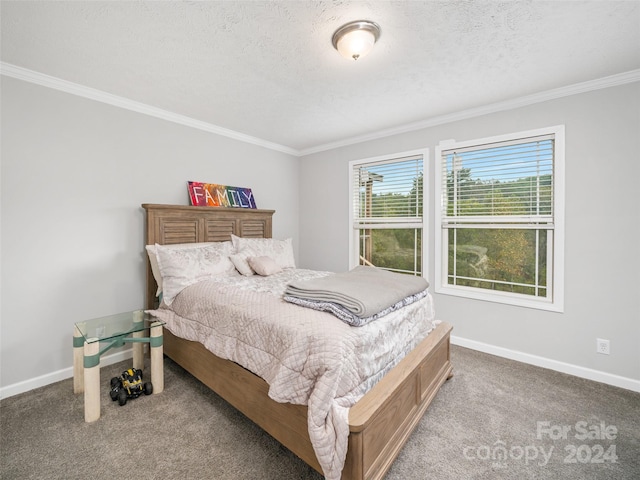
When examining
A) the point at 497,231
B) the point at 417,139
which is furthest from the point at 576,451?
the point at 417,139

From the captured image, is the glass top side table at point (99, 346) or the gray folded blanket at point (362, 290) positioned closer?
the gray folded blanket at point (362, 290)

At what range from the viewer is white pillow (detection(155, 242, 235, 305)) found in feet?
8.08

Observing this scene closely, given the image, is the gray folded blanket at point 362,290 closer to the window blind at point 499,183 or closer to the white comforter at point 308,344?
the white comforter at point 308,344

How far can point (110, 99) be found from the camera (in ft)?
8.72

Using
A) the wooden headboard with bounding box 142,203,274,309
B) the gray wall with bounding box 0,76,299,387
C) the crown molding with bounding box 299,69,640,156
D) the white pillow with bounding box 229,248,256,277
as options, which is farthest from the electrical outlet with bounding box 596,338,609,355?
the gray wall with bounding box 0,76,299,387

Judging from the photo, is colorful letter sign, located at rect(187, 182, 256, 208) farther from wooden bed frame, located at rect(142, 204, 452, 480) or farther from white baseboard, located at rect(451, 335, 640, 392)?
white baseboard, located at rect(451, 335, 640, 392)

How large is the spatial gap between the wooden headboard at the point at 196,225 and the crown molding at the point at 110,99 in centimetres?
95

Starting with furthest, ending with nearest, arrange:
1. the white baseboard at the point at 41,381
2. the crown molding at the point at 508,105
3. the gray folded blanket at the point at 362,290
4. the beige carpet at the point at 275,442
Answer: the crown molding at the point at 508,105 < the white baseboard at the point at 41,381 < the gray folded blanket at the point at 362,290 < the beige carpet at the point at 275,442

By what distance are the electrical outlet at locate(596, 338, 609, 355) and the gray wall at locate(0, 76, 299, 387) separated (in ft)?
13.6

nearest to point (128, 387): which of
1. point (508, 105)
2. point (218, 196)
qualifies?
point (218, 196)

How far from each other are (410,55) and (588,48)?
1.18 metres

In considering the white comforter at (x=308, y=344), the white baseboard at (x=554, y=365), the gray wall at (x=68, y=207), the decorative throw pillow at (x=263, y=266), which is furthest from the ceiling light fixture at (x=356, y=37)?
the white baseboard at (x=554, y=365)

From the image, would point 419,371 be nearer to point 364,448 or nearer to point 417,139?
point 364,448

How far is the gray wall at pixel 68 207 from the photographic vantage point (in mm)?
2227
